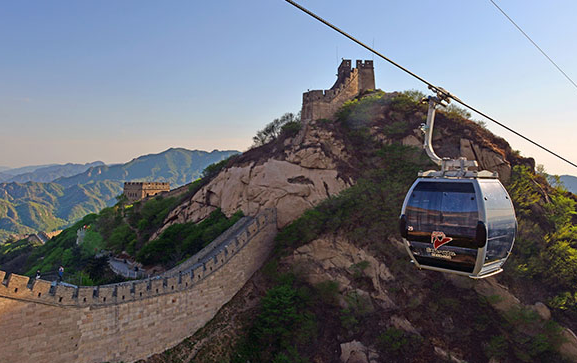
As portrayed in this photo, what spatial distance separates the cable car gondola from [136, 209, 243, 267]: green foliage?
71.9ft

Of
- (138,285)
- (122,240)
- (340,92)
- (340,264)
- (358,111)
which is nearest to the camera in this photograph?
(138,285)

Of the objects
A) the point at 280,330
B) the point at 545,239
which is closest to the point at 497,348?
the point at 545,239

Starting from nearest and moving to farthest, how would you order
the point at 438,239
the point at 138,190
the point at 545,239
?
Result: the point at 438,239, the point at 545,239, the point at 138,190

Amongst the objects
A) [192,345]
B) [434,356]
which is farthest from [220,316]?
[434,356]

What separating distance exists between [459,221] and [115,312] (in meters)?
18.7

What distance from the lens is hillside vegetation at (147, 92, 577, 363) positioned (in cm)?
2298

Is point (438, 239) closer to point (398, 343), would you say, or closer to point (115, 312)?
point (398, 343)

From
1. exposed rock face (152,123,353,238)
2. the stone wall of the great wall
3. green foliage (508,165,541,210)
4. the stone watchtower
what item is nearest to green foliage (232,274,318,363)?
the stone wall of the great wall

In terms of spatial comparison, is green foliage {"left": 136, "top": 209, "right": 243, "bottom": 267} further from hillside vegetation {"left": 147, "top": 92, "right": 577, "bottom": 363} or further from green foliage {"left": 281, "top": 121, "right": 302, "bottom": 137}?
green foliage {"left": 281, "top": 121, "right": 302, "bottom": 137}

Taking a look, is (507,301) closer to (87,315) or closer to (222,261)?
(222,261)

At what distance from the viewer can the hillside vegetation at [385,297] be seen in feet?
75.4

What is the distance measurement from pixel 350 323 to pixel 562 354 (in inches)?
512

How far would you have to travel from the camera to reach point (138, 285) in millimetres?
21531

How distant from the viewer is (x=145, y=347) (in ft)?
70.7
